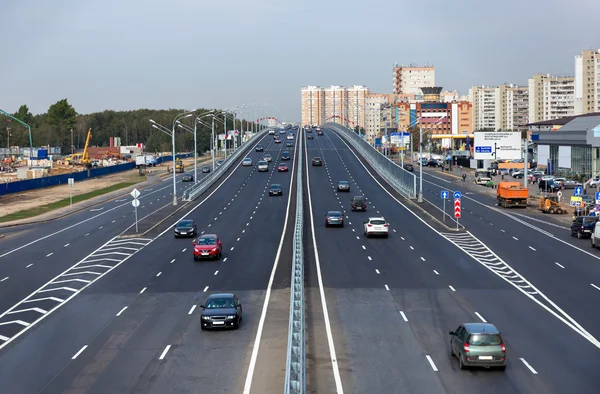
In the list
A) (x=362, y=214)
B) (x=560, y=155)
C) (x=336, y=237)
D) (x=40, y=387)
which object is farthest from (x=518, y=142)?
(x=40, y=387)

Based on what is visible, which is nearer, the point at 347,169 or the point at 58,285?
the point at 58,285

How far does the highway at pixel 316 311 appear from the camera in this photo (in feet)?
63.7

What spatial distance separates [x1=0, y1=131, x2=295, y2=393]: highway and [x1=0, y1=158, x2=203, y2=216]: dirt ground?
3437cm

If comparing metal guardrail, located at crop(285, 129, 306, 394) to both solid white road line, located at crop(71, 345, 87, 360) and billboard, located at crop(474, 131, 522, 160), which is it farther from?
billboard, located at crop(474, 131, 522, 160)

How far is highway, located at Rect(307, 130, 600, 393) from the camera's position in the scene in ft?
62.3

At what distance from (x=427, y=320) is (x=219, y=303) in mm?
7014

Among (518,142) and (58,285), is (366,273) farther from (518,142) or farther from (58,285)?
(518,142)

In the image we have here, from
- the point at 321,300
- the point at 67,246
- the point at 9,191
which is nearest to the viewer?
the point at 321,300

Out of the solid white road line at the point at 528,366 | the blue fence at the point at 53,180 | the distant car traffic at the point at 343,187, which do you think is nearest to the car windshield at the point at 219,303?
the solid white road line at the point at 528,366

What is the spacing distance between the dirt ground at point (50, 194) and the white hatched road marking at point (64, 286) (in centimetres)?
2914

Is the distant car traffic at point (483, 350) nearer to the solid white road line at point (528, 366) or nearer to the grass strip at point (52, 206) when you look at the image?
the solid white road line at point (528, 366)

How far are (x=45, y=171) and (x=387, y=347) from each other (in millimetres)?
106192

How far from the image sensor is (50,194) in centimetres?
8906

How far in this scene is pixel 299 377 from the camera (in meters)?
15.4
